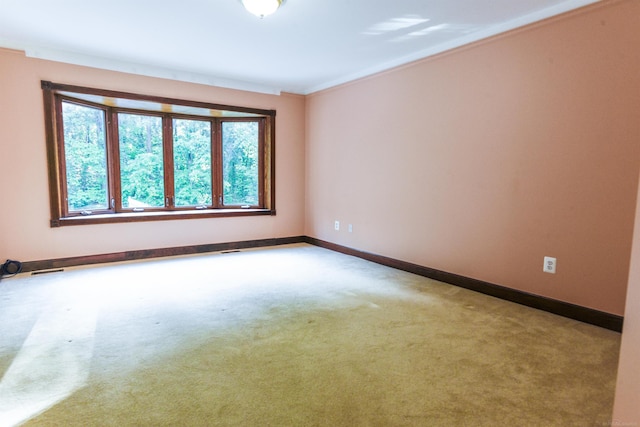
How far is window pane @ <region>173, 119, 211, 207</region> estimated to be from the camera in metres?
5.12

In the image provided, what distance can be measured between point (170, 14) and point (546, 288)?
12.6ft

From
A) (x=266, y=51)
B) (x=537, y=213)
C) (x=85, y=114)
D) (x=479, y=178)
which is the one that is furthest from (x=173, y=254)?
(x=537, y=213)

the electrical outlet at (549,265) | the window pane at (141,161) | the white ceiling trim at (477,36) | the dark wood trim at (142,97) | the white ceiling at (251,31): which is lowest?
A: the electrical outlet at (549,265)

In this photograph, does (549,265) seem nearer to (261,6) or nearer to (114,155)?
(261,6)

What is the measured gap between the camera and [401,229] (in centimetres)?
428

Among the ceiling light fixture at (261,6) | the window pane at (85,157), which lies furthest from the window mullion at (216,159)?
the ceiling light fixture at (261,6)

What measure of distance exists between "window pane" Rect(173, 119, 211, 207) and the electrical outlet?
14.1ft

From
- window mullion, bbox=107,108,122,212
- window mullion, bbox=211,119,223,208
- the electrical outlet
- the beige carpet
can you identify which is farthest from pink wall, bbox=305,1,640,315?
window mullion, bbox=107,108,122,212

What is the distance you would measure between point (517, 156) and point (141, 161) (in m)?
4.46

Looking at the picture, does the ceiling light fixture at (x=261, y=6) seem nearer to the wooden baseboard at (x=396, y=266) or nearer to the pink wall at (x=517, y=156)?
the pink wall at (x=517, y=156)

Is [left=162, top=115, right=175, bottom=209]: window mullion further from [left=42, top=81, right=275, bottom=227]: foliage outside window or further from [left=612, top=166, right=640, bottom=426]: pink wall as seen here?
[left=612, top=166, right=640, bottom=426]: pink wall

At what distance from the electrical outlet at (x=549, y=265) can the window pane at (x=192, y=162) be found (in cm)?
430

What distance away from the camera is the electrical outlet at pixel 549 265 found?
294 cm

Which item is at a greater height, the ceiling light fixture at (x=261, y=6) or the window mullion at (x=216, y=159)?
the ceiling light fixture at (x=261, y=6)
